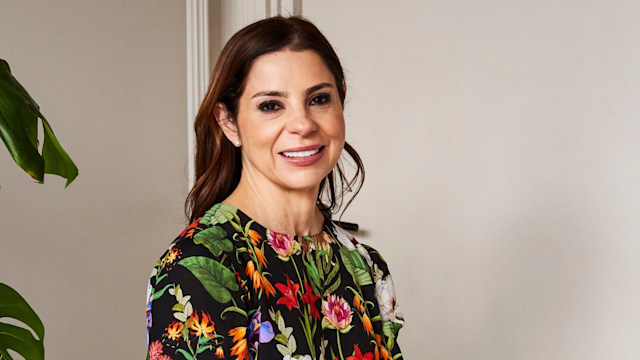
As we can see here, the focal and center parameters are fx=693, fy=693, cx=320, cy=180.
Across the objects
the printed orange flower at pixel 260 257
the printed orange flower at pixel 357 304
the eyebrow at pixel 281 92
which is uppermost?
the eyebrow at pixel 281 92

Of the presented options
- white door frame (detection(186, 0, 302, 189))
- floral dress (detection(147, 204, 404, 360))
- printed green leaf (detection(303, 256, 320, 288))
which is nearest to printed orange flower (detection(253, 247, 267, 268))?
floral dress (detection(147, 204, 404, 360))

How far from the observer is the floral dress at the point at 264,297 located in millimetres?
1024

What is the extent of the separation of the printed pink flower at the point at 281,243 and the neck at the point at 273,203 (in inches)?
0.8

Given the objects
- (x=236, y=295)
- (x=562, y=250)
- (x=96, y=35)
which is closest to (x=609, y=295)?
(x=562, y=250)

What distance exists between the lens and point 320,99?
1259mm

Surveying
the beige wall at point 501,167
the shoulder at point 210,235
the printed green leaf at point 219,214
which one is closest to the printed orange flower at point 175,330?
the shoulder at point 210,235

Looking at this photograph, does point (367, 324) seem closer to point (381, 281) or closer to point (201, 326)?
point (381, 281)

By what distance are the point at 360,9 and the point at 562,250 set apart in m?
1.14

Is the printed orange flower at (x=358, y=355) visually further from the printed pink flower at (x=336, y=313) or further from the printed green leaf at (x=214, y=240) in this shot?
the printed green leaf at (x=214, y=240)

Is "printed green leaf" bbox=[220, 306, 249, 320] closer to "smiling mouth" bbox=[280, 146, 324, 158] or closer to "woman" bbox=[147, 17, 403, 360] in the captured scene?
"woman" bbox=[147, 17, 403, 360]

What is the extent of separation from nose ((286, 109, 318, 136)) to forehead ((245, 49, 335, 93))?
5cm

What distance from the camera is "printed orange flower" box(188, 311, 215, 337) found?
1015 millimetres

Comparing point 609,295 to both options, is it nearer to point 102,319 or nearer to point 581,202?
point 581,202

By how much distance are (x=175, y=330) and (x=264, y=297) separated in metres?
0.17
